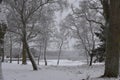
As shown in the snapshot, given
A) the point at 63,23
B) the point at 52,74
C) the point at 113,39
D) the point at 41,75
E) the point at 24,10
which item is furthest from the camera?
the point at 63,23

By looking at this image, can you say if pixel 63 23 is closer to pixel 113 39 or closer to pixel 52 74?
pixel 52 74

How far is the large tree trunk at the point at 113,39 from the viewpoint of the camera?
40.0 ft

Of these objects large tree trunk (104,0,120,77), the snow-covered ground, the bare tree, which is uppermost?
A: the bare tree

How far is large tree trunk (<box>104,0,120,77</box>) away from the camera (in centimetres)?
1220

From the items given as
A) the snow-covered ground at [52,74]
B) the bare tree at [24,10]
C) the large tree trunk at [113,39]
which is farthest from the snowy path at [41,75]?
the bare tree at [24,10]

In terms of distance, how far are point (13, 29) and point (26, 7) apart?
276 cm

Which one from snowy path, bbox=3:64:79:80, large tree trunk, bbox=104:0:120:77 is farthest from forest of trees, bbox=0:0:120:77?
snowy path, bbox=3:64:79:80

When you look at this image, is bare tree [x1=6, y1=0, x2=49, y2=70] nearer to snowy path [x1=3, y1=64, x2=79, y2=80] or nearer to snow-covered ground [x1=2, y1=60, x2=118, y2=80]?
snow-covered ground [x1=2, y1=60, x2=118, y2=80]

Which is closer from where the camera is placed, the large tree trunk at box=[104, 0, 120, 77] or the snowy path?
the large tree trunk at box=[104, 0, 120, 77]

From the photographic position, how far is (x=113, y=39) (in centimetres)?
1231

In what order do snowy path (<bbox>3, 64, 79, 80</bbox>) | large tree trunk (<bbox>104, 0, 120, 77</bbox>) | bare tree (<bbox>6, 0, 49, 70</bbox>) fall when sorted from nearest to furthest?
large tree trunk (<bbox>104, 0, 120, 77</bbox>), snowy path (<bbox>3, 64, 79, 80</bbox>), bare tree (<bbox>6, 0, 49, 70</bbox>)

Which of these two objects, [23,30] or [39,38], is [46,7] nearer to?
[23,30]

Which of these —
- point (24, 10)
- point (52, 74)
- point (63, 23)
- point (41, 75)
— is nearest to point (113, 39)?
point (52, 74)

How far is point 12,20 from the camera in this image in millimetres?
21344
